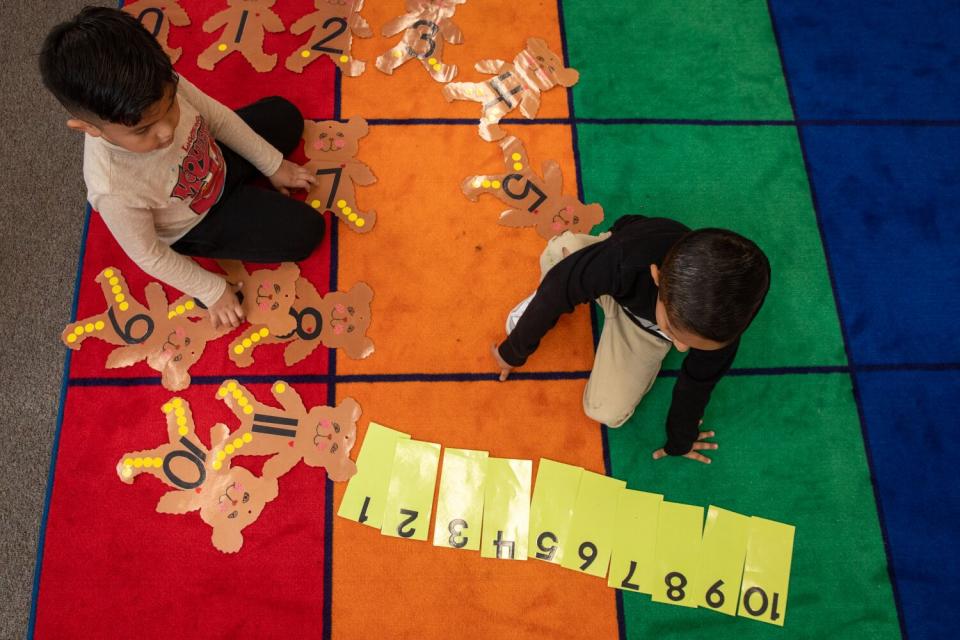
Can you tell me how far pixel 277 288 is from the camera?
1.44m

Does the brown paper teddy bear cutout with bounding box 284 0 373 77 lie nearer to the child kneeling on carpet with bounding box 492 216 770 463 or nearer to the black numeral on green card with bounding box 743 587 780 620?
the child kneeling on carpet with bounding box 492 216 770 463

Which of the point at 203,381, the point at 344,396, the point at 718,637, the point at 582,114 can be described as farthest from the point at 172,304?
the point at 718,637

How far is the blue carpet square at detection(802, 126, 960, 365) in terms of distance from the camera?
1.53m

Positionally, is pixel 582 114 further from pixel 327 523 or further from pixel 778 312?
pixel 327 523

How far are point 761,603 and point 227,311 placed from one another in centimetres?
124

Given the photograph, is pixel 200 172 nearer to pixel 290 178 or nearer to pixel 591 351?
pixel 290 178

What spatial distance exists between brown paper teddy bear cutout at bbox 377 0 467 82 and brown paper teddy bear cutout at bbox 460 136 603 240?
0.92ft

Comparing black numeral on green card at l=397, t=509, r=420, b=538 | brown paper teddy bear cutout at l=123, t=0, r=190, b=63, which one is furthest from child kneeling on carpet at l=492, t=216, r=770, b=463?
brown paper teddy bear cutout at l=123, t=0, r=190, b=63

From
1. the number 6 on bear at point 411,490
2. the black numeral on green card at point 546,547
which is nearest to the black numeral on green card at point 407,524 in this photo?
the number 6 on bear at point 411,490

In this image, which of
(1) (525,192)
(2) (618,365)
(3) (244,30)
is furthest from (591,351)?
(3) (244,30)

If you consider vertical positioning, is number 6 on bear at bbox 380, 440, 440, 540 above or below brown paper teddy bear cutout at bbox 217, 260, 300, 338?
below

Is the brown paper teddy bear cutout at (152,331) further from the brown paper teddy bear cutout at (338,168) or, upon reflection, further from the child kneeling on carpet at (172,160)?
the brown paper teddy bear cutout at (338,168)

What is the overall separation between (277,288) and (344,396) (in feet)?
0.94

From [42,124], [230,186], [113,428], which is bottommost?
[113,428]
